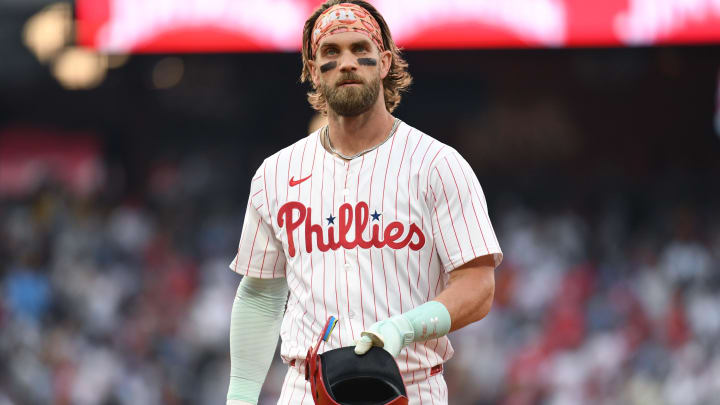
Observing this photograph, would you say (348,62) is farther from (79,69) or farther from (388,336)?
(79,69)

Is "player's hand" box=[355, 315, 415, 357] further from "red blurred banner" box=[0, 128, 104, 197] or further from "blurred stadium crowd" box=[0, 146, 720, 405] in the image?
"red blurred banner" box=[0, 128, 104, 197]

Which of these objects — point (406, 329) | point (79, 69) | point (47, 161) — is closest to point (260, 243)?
point (406, 329)

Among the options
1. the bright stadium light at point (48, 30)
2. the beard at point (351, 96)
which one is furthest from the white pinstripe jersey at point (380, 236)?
the bright stadium light at point (48, 30)

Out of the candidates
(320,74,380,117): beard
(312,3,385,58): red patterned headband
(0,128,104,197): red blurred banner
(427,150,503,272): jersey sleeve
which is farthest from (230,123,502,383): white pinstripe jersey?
(0,128,104,197): red blurred banner

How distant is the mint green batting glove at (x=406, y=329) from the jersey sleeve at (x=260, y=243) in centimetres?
48

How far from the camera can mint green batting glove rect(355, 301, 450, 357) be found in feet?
7.50

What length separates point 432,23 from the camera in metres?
8.04

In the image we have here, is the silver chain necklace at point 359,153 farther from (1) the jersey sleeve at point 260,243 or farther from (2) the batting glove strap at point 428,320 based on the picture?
(2) the batting glove strap at point 428,320

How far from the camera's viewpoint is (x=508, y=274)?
390 inches

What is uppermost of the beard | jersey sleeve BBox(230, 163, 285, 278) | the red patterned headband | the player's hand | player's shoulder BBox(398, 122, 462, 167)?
the red patterned headband

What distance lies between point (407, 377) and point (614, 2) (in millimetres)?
6068

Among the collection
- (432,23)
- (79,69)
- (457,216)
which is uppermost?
(79,69)

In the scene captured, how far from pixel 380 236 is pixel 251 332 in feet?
1.80

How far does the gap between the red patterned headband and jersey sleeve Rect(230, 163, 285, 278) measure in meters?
0.38
